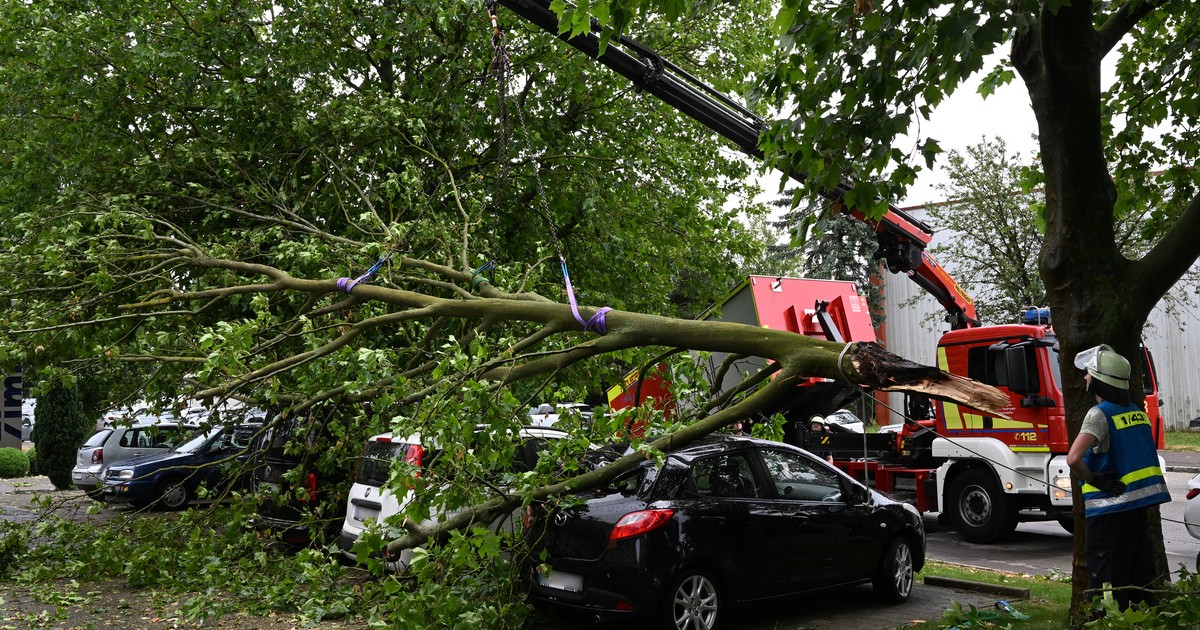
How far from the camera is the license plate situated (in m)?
7.27

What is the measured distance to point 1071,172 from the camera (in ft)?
20.0

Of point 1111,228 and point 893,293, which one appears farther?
point 893,293

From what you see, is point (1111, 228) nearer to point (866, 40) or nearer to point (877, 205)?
point (877, 205)

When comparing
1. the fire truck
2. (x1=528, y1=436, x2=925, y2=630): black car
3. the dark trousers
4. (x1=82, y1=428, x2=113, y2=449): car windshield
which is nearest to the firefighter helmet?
the dark trousers

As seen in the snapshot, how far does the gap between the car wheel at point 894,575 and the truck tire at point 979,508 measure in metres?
4.12

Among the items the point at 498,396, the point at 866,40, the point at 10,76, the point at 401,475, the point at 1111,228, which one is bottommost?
the point at 401,475

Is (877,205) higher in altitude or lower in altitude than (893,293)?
lower

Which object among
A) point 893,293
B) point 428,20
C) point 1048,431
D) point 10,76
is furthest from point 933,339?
point 10,76

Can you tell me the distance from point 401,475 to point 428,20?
342 inches

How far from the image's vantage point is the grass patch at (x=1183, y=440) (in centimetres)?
2791

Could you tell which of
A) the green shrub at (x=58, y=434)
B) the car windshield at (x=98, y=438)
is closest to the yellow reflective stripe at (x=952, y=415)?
the car windshield at (x=98, y=438)

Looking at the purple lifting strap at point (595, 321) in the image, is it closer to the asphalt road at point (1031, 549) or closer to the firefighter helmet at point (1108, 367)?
the firefighter helmet at point (1108, 367)

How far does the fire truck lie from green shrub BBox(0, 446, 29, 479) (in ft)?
68.6

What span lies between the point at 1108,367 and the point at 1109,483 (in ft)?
2.14
